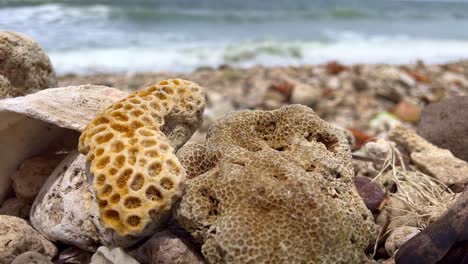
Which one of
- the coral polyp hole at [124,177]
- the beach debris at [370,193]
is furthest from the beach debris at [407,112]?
the coral polyp hole at [124,177]

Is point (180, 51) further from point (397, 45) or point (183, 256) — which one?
point (183, 256)

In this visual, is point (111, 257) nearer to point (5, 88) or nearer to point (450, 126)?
point (5, 88)

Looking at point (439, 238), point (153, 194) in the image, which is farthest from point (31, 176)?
point (439, 238)

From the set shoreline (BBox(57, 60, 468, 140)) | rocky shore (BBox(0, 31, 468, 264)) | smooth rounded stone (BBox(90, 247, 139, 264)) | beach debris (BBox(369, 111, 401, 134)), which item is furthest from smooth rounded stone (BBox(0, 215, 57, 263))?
beach debris (BBox(369, 111, 401, 134))

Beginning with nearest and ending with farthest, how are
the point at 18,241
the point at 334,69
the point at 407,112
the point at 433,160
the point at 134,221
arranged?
the point at 134,221, the point at 18,241, the point at 433,160, the point at 407,112, the point at 334,69

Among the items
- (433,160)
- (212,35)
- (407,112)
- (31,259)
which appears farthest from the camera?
(212,35)

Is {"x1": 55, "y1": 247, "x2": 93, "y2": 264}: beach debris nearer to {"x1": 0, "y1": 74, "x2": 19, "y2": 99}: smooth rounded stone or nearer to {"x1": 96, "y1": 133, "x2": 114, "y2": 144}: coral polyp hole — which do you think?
{"x1": 96, "y1": 133, "x2": 114, "y2": 144}: coral polyp hole

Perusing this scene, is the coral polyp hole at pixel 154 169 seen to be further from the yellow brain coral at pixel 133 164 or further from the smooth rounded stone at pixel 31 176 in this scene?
the smooth rounded stone at pixel 31 176
